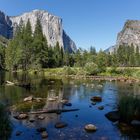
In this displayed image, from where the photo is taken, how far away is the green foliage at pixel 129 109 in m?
20.2

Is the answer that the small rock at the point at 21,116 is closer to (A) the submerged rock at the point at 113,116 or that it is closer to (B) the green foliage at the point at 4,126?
(B) the green foliage at the point at 4,126

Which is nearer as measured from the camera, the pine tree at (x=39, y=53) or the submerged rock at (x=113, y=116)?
the submerged rock at (x=113, y=116)

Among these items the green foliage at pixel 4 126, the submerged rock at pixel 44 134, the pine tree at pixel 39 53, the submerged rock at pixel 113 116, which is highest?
the pine tree at pixel 39 53

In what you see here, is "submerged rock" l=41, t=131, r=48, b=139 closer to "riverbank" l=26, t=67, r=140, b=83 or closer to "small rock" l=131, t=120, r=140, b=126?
"small rock" l=131, t=120, r=140, b=126

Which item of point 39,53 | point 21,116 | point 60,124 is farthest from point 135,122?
point 39,53

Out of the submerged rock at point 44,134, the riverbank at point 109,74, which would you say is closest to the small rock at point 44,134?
the submerged rock at point 44,134

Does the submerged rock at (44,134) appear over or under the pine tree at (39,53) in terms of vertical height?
under

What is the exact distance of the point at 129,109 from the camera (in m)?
20.2

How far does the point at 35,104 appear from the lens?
2738cm

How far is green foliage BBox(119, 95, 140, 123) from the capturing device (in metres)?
20.2

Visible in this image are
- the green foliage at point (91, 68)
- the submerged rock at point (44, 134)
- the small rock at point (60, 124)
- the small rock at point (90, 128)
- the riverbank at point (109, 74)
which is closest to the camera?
the submerged rock at point (44, 134)

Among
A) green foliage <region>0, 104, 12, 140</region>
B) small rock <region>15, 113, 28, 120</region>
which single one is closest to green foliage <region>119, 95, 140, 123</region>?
small rock <region>15, 113, 28, 120</region>

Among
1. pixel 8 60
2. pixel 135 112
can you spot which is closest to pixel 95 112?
pixel 135 112

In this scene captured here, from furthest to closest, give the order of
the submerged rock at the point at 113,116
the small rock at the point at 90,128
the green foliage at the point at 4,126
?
the submerged rock at the point at 113,116
the small rock at the point at 90,128
the green foliage at the point at 4,126
